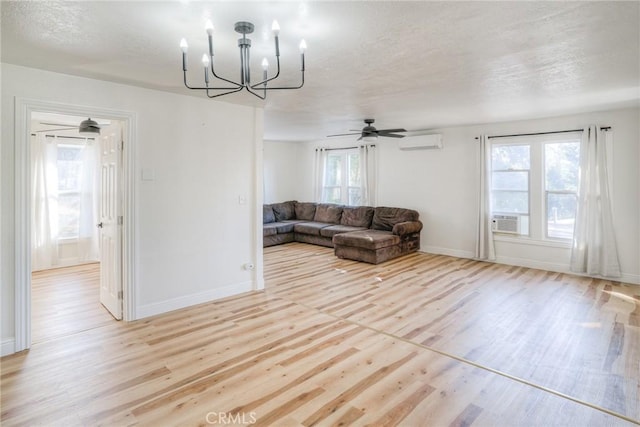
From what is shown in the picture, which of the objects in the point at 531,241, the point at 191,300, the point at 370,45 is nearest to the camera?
the point at 370,45

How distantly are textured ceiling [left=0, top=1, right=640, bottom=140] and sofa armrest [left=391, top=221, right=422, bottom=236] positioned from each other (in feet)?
9.50

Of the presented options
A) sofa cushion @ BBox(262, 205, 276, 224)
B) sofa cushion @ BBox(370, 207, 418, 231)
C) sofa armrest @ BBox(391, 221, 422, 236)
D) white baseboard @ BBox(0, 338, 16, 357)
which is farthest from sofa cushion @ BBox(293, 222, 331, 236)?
white baseboard @ BBox(0, 338, 16, 357)

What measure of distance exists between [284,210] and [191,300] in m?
5.11

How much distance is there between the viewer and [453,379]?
2.56 metres

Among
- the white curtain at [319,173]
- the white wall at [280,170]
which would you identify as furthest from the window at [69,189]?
the white curtain at [319,173]

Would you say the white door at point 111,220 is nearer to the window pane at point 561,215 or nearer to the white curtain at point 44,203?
the white curtain at point 44,203

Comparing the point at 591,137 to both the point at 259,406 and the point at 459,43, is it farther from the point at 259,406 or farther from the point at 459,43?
the point at 259,406

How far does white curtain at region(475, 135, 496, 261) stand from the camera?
6266 mm

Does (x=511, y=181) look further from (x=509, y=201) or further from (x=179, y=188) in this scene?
(x=179, y=188)

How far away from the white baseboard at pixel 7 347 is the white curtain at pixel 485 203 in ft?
21.4

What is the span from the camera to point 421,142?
6.97 metres

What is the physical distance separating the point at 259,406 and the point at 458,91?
370 centimetres

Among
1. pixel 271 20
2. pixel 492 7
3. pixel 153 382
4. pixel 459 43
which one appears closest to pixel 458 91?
pixel 459 43

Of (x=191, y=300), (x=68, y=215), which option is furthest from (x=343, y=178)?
(x=68, y=215)
